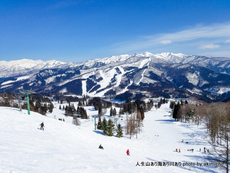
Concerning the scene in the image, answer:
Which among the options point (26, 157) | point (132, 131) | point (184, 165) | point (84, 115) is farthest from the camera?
point (84, 115)

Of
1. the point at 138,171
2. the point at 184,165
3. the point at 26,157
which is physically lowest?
the point at 184,165

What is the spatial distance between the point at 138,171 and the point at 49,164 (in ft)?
33.7

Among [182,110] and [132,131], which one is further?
[182,110]

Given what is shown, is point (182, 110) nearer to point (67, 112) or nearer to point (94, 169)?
point (94, 169)

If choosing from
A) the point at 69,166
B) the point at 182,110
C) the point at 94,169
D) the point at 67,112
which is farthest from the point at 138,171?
the point at 67,112

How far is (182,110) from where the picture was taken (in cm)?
10738

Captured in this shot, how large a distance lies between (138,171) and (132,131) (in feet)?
176

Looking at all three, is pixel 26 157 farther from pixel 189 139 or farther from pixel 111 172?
pixel 189 139

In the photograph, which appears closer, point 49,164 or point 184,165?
point 49,164

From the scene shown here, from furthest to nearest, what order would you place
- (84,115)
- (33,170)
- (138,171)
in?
(84,115) → (138,171) → (33,170)

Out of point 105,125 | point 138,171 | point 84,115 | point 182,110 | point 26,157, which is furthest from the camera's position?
point 84,115

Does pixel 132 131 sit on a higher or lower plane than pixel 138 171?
lower

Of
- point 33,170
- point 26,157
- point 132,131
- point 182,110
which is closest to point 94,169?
point 33,170

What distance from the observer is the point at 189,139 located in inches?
2542
